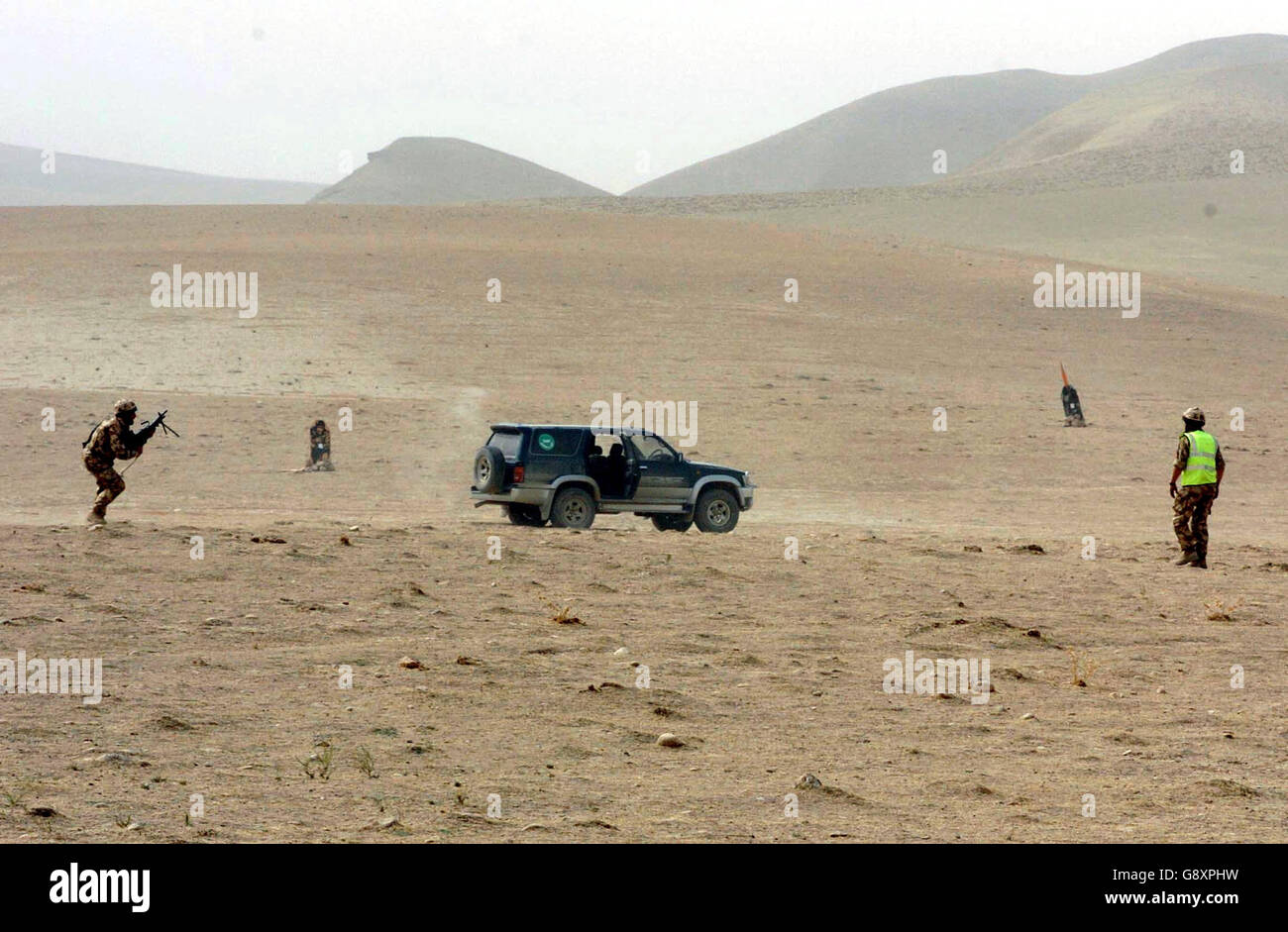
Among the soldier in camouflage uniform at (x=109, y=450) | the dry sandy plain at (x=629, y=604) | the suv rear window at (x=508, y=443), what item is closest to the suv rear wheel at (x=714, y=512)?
the dry sandy plain at (x=629, y=604)

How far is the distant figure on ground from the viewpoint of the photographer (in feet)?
86.1

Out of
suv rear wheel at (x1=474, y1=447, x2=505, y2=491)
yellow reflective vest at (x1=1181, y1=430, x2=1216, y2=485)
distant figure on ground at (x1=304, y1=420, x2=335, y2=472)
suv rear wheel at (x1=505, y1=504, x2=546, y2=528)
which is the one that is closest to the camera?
yellow reflective vest at (x1=1181, y1=430, x2=1216, y2=485)

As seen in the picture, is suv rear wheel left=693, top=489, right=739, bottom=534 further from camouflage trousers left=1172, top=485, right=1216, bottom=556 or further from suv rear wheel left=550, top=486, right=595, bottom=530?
camouflage trousers left=1172, top=485, right=1216, bottom=556

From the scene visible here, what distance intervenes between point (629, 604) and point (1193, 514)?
7061 mm

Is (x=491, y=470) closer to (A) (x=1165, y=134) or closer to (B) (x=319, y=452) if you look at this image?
(B) (x=319, y=452)

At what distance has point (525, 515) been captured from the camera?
1978 centimetres

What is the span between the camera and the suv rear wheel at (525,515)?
19.7m

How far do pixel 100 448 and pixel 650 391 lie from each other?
19000mm

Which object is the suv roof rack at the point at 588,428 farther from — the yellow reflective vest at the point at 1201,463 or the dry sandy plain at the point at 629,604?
the yellow reflective vest at the point at 1201,463

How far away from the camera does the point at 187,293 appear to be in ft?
152

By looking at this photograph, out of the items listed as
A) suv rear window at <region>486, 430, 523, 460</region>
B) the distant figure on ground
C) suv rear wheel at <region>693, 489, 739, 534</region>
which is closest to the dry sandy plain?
the distant figure on ground

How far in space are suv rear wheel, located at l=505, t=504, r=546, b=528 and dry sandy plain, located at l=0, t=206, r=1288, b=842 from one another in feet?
1.64

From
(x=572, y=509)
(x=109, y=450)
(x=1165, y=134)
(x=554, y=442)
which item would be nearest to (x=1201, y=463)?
(x=572, y=509)
